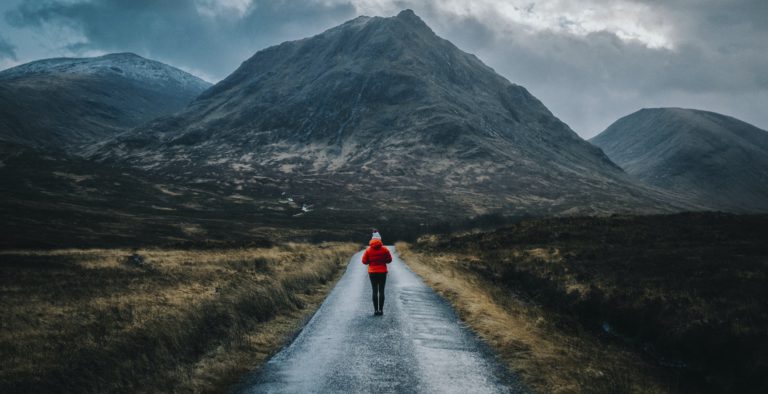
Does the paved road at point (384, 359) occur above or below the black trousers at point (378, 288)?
below

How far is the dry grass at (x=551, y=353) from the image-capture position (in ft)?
28.7

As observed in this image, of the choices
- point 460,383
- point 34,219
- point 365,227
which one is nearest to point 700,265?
point 460,383

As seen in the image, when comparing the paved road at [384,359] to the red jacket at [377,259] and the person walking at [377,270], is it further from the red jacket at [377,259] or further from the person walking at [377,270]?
the red jacket at [377,259]

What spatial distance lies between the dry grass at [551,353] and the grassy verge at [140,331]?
553 cm

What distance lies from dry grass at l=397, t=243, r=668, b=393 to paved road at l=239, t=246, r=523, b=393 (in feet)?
1.72

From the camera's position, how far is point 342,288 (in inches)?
928

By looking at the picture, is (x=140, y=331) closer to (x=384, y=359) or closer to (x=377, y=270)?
(x=384, y=359)

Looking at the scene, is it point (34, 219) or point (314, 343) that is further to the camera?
point (34, 219)

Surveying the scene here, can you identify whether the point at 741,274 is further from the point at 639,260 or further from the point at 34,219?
the point at 34,219

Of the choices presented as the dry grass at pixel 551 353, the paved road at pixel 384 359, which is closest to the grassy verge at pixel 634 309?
the dry grass at pixel 551 353

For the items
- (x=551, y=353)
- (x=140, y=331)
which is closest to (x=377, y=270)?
(x=551, y=353)

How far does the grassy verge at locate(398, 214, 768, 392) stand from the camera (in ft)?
36.0

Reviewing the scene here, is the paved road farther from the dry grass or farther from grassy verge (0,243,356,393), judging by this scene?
grassy verge (0,243,356,393)

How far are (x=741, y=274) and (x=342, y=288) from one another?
1794cm
